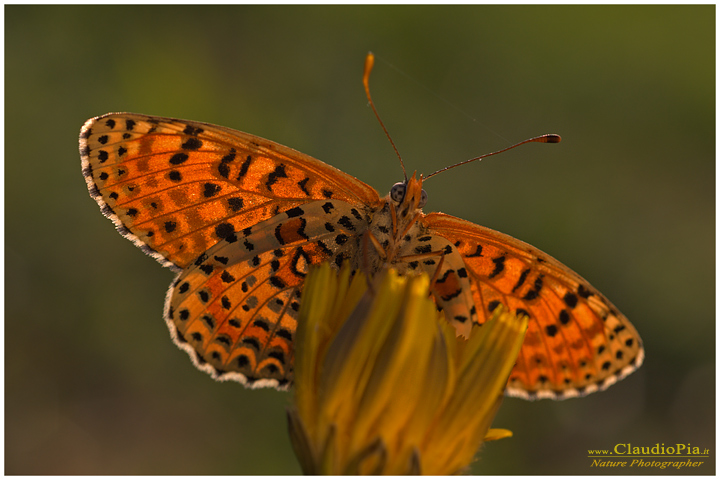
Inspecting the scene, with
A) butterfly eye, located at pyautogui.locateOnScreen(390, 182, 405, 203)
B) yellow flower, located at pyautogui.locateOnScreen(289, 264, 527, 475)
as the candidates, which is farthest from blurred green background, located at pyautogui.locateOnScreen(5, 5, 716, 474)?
yellow flower, located at pyautogui.locateOnScreen(289, 264, 527, 475)

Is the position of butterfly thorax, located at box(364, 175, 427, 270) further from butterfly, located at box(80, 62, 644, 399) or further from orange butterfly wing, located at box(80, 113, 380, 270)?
orange butterfly wing, located at box(80, 113, 380, 270)

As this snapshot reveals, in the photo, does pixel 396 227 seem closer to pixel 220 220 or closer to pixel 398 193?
pixel 398 193

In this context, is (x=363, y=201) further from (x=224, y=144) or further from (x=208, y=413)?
(x=208, y=413)

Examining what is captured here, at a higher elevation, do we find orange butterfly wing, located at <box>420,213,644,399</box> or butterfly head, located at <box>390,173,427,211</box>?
butterfly head, located at <box>390,173,427,211</box>

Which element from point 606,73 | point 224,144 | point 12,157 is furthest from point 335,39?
point 224,144

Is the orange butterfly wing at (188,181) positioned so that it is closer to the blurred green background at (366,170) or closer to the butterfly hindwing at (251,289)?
the butterfly hindwing at (251,289)

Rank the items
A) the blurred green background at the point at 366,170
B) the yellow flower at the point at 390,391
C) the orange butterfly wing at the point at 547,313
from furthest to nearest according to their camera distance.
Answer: the blurred green background at the point at 366,170
the orange butterfly wing at the point at 547,313
the yellow flower at the point at 390,391

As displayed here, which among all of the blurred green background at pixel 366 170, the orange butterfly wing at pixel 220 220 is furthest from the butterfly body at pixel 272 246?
the blurred green background at pixel 366 170
